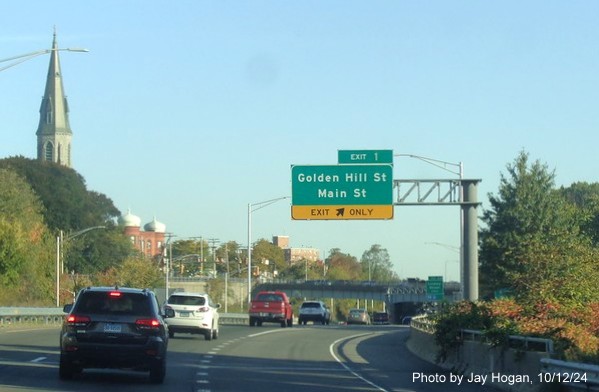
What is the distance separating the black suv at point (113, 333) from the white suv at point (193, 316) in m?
15.8

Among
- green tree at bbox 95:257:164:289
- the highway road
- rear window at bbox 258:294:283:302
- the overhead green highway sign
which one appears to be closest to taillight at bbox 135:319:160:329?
the highway road

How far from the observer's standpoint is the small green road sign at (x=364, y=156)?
39.4 m

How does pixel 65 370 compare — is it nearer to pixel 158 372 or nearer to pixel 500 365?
pixel 158 372

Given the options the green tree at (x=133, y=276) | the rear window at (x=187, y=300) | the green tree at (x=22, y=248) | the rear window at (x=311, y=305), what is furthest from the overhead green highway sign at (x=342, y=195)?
the green tree at (x=133, y=276)

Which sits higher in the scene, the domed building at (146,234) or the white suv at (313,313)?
the domed building at (146,234)

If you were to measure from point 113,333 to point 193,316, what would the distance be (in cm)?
1666

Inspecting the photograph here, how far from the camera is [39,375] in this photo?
20.4 metres

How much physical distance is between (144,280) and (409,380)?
230 ft

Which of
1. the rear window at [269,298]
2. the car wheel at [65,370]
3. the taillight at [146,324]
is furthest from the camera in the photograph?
the rear window at [269,298]

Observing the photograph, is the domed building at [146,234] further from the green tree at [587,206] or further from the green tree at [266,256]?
the green tree at [587,206]

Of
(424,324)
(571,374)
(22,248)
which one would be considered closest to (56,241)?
(22,248)

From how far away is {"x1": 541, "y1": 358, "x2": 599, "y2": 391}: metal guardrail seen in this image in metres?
15.4

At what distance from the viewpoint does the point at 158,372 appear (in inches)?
770

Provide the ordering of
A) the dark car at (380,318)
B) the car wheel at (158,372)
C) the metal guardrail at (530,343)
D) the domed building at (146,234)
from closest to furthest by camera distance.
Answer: the metal guardrail at (530,343) < the car wheel at (158,372) < the dark car at (380,318) < the domed building at (146,234)
